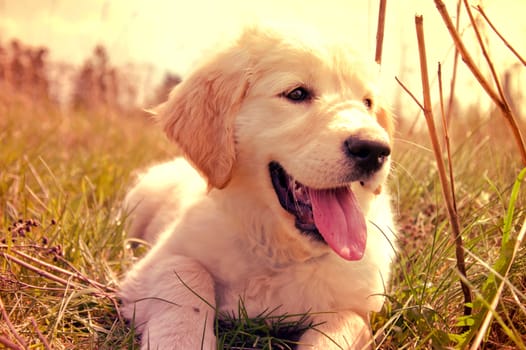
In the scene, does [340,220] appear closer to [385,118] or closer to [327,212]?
[327,212]

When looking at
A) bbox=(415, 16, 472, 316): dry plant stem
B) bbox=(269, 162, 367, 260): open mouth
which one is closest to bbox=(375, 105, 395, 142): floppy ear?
bbox=(269, 162, 367, 260): open mouth

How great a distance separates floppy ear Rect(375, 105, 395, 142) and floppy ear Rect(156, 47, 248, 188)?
0.75 meters

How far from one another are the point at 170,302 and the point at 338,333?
664mm

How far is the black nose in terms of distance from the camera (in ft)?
6.42

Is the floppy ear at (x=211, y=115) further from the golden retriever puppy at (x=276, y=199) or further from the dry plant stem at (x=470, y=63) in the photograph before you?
the dry plant stem at (x=470, y=63)

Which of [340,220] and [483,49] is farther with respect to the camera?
[340,220]

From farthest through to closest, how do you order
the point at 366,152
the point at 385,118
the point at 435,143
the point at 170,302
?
the point at 385,118 < the point at 170,302 < the point at 366,152 < the point at 435,143

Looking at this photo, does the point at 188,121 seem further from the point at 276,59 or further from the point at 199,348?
the point at 199,348

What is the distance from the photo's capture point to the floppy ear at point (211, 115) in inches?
91.0

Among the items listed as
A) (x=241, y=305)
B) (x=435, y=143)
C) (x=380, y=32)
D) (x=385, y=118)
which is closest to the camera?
(x=435, y=143)

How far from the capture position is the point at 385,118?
275cm

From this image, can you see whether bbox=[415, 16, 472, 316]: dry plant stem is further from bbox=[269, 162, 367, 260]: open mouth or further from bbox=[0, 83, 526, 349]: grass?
bbox=[269, 162, 367, 260]: open mouth

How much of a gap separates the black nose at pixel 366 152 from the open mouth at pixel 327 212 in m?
0.23

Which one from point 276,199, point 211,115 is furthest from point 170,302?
point 211,115
